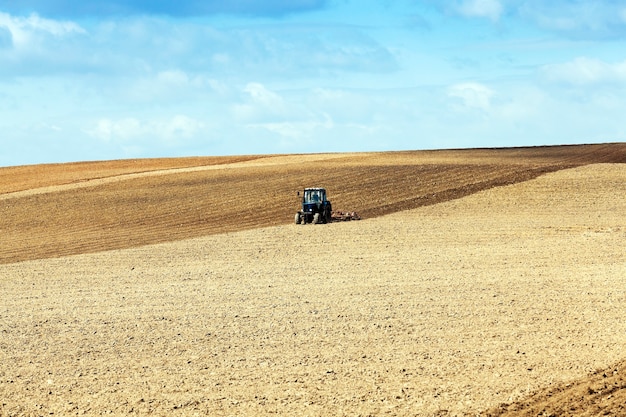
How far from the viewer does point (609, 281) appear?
74.5ft

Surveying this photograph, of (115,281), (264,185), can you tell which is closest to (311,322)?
(115,281)

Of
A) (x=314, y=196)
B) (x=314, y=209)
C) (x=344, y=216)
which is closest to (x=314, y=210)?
(x=314, y=209)

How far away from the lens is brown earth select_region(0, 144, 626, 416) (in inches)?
499

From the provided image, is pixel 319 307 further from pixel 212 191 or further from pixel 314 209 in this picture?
pixel 212 191

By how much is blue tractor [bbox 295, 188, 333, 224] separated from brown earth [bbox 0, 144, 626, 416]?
177 cm

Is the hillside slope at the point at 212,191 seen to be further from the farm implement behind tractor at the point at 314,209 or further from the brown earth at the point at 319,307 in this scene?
the farm implement behind tractor at the point at 314,209

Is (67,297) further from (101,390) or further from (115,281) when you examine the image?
(101,390)

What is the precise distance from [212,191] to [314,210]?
1453cm

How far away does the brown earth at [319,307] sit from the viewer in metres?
12.7

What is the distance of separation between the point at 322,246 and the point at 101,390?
19.7 metres

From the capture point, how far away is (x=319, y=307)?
1944 centimetres

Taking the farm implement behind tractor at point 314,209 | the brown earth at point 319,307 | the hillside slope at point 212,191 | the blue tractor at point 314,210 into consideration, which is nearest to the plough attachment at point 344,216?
the farm implement behind tractor at point 314,209

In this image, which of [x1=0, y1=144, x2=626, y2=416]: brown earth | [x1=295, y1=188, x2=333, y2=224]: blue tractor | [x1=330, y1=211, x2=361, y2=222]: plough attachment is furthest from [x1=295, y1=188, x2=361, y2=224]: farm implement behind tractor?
[x1=0, y1=144, x2=626, y2=416]: brown earth

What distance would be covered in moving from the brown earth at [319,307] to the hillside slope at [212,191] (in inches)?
12.7
